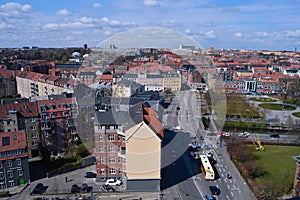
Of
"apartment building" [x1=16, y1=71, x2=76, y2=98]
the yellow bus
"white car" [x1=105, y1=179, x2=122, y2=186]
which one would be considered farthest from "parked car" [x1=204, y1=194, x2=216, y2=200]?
"apartment building" [x1=16, y1=71, x2=76, y2=98]

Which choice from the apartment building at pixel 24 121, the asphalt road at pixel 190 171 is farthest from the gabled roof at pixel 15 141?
the asphalt road at pixel 190 171

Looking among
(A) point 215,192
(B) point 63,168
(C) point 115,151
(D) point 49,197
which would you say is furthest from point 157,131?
(B) point 63,168

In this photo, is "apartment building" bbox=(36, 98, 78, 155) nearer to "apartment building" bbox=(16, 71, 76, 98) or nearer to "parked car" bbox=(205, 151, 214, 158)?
"apartment building" bbox=(16, 71, 76, 98)

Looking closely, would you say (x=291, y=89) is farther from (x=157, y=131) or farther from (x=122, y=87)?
(x=157, y=131)

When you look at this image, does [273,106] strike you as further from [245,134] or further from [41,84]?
[41,84]

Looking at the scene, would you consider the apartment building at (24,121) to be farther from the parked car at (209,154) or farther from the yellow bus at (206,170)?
the parked car at (209,154)
